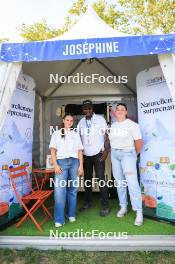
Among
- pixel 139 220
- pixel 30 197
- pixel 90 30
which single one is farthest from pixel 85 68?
pixel 139 220

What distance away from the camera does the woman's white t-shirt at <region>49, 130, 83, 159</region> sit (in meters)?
4.00

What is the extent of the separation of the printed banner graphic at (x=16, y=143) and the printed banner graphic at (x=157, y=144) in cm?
175

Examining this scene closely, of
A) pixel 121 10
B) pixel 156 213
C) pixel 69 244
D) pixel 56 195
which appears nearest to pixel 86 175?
pixel 56 195

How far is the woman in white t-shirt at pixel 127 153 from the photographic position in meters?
4.12

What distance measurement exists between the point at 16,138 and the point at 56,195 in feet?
3.44

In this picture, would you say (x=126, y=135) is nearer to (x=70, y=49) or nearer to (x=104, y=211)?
(x=104, y=211)

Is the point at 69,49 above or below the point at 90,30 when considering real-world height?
below

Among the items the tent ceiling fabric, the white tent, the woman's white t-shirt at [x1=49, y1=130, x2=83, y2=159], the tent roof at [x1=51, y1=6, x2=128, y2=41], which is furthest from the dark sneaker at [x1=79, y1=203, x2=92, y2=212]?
the tent roof at [x1=51, y1=6, x2=128, y2=41]

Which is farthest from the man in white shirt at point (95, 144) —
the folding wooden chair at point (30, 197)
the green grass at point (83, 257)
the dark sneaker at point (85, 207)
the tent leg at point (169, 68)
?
the tent leg at point (169, 68)

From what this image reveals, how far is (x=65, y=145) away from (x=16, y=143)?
82 cm

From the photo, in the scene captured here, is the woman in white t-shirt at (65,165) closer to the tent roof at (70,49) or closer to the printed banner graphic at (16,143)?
the printed banner graphic at (16,143)

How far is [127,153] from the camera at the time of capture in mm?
4129

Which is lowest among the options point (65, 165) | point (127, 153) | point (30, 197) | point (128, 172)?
point (30, 197)

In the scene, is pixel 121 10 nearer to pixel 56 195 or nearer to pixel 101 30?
pixel 101 30
